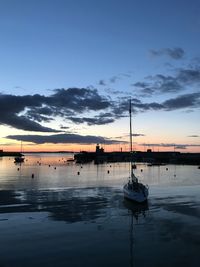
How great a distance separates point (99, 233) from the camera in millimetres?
Answer: 29625

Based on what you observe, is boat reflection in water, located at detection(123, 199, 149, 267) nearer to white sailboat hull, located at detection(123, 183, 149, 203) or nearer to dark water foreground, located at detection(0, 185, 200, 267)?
dark water foreground, located at detection(0, 185, 200, 267)

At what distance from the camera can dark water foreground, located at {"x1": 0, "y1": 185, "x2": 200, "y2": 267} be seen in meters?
22.9

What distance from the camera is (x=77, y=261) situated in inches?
880

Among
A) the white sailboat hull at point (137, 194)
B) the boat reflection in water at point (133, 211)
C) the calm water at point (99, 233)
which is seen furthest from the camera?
the white sailboat hull at point (137, 194)

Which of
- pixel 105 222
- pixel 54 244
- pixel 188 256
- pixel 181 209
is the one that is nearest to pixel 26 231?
pixel 54 244

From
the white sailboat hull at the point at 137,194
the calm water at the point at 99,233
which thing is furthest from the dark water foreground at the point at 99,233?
the white sailboat hull at the point at 137,194

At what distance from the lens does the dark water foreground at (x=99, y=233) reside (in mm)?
22906

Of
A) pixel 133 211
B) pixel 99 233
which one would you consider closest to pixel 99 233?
pixel 99 233

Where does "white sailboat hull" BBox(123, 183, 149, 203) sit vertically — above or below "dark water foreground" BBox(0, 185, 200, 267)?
above

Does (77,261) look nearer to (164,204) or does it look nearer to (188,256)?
(188,256)

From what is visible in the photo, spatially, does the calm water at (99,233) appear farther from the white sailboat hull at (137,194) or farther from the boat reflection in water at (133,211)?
the white sailboat hull at (137,194)

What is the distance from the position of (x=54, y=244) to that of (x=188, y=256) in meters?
8.99

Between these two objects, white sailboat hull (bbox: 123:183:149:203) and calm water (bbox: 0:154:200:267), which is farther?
white sailboat hull (bbox: 123:183:149:203)

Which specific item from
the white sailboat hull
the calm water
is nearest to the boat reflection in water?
the calm water
